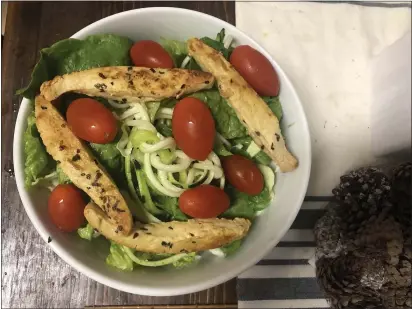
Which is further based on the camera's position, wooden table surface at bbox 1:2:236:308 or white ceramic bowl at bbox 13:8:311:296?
wooden table surface at bbox 1:2:236:308

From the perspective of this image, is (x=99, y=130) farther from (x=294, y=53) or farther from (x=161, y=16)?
(x=294, y=53)

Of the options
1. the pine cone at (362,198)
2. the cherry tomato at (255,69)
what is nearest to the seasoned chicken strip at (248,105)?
the cherry tomato at (255,69)

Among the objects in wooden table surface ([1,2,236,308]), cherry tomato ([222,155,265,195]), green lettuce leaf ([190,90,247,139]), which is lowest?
wooden table surface ([1,2,236,308])

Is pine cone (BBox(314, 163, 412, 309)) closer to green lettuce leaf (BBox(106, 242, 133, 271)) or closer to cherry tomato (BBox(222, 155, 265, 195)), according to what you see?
cherry tomato (BBox(222, 155, 265, 195))

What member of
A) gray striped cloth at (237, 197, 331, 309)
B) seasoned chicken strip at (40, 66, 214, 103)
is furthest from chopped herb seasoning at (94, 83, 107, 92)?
gray striped cloth at (237, 197, 331, 309)

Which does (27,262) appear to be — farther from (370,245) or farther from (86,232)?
(370,245)

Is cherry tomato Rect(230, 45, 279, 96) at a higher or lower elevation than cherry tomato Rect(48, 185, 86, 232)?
higher

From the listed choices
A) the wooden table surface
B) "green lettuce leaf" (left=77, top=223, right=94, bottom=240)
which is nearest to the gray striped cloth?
the wooden table surface

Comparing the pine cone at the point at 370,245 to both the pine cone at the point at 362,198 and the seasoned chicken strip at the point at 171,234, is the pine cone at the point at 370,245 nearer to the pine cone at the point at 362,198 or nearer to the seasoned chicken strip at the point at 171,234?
the pine cone at the point at 362,198
